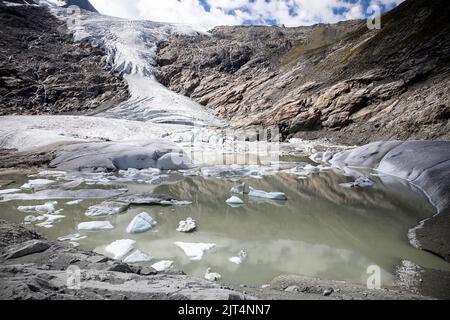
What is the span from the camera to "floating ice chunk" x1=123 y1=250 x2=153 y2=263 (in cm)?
448

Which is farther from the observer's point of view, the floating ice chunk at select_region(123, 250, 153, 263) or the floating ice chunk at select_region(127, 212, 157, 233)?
the floating ice chunk at select_region(127, 212, 157, 233)

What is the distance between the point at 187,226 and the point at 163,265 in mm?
1590

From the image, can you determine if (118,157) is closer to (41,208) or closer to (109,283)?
(41,208)

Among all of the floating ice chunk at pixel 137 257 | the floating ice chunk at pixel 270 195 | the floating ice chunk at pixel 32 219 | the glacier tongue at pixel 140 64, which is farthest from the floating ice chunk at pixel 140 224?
the glacier tongue at pixel 140 64

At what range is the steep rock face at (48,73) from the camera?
117ft

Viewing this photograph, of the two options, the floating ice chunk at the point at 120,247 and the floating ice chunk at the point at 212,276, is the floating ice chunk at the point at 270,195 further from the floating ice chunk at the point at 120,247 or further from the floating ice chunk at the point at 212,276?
the floating ice chunk at the point at 212,276

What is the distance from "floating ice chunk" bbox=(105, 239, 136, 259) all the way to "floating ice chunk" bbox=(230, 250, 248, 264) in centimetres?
166

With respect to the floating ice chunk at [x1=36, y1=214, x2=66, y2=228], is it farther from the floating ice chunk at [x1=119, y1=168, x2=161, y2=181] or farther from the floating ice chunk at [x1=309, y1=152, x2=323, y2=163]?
the floating ice chunk at [x1=309, y1=152, x2=323, y2=163]

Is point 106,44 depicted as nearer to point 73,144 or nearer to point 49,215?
point 73,144

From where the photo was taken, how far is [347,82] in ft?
84.7

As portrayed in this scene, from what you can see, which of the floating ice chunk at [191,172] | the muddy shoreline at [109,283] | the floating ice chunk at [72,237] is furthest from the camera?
the floating ice chunk at [191,172]

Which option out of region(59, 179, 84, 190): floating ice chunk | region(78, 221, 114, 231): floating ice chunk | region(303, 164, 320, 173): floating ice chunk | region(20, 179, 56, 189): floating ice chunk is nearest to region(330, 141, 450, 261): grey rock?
region(303, 164, 320, 173): floating ice chunk

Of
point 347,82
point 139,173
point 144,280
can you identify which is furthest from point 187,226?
point 347,82

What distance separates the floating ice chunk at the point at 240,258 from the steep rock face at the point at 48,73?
3602 cm
